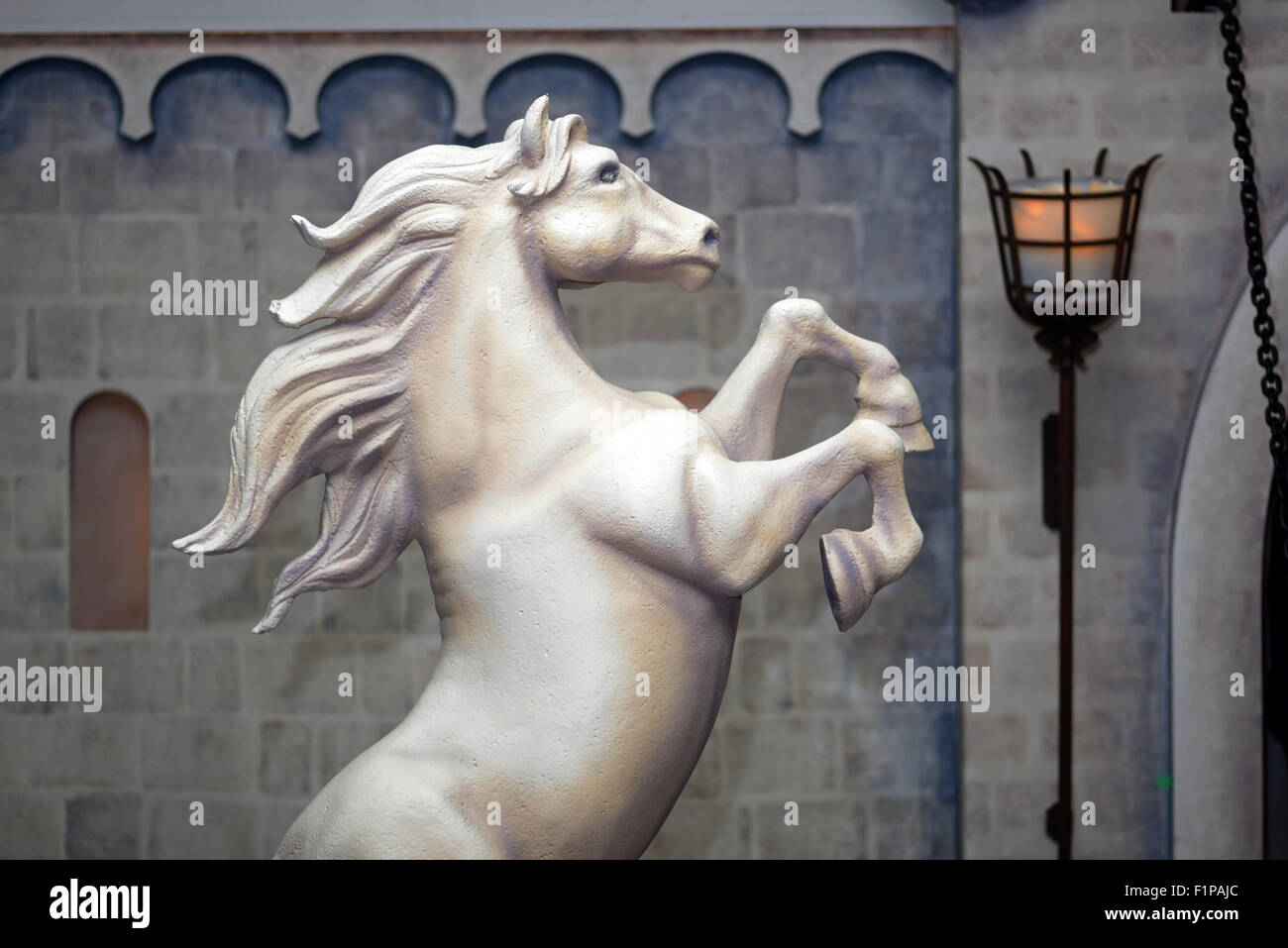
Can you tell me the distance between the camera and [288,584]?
7.70 feet

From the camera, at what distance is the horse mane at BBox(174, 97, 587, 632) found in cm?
224

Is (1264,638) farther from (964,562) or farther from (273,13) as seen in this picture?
(273,13)

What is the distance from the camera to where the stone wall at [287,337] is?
13.1 ft

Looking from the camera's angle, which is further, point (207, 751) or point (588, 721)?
point (207, 751)

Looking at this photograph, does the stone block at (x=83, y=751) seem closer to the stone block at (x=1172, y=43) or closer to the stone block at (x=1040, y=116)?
the stone block at (x=1040, y=116)

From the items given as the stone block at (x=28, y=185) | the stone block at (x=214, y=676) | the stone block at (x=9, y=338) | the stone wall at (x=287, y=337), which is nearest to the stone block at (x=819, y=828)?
the stone wall at (x=287, y=337)

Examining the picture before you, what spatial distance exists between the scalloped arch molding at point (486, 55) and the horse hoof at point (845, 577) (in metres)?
1.87

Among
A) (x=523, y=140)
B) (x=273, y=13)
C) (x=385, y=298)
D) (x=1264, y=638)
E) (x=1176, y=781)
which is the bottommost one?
(x=1176, y=781)

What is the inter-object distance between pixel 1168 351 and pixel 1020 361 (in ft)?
1.13

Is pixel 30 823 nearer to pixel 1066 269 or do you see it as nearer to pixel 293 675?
pixel 293 675

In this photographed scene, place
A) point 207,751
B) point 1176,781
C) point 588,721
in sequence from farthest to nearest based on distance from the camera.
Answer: point 207,751, point 1176,781, point 588,721

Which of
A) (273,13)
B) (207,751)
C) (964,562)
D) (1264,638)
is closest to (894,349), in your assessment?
(964,562)

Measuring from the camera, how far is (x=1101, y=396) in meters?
3.87

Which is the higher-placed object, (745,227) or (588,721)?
(745,227)
